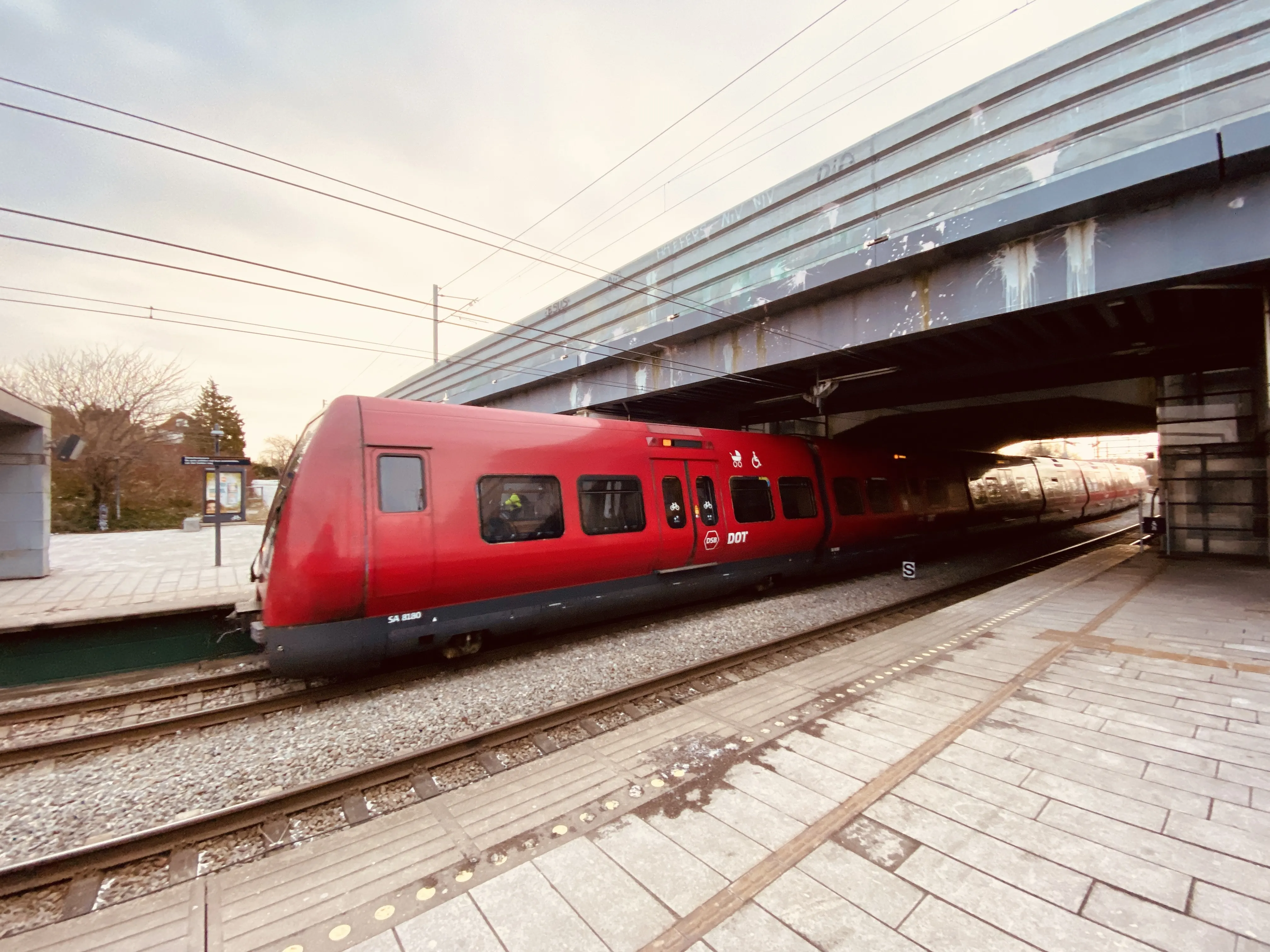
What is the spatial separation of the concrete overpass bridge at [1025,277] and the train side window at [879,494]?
7.14 feet

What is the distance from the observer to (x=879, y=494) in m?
12.4

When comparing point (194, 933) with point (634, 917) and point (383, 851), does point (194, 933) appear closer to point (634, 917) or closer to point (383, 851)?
point (383, 851)

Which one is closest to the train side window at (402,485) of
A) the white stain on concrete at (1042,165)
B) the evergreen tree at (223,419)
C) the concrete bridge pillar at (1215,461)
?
the white stain on concrete at (1042,165)

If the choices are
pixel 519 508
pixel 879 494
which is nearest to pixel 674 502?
pixel 519 508

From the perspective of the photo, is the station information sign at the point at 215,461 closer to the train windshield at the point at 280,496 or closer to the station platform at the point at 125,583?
the station platform at the point at 125,583

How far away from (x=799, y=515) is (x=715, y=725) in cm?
656

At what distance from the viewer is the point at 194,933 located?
7.67ft

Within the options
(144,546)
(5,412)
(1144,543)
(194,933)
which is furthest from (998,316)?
(144,546)

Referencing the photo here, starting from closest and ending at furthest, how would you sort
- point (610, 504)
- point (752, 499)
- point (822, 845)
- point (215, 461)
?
1. point (822, 845)
2. point (610, 504)
3. point (752, 499)
4. point (215, 461)

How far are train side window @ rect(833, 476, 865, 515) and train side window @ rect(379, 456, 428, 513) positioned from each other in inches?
331

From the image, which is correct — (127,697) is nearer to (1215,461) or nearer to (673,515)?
(673,515)

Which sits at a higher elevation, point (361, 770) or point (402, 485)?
point (402, 485)

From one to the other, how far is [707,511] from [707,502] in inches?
6.0

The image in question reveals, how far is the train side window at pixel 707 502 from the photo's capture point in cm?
845
